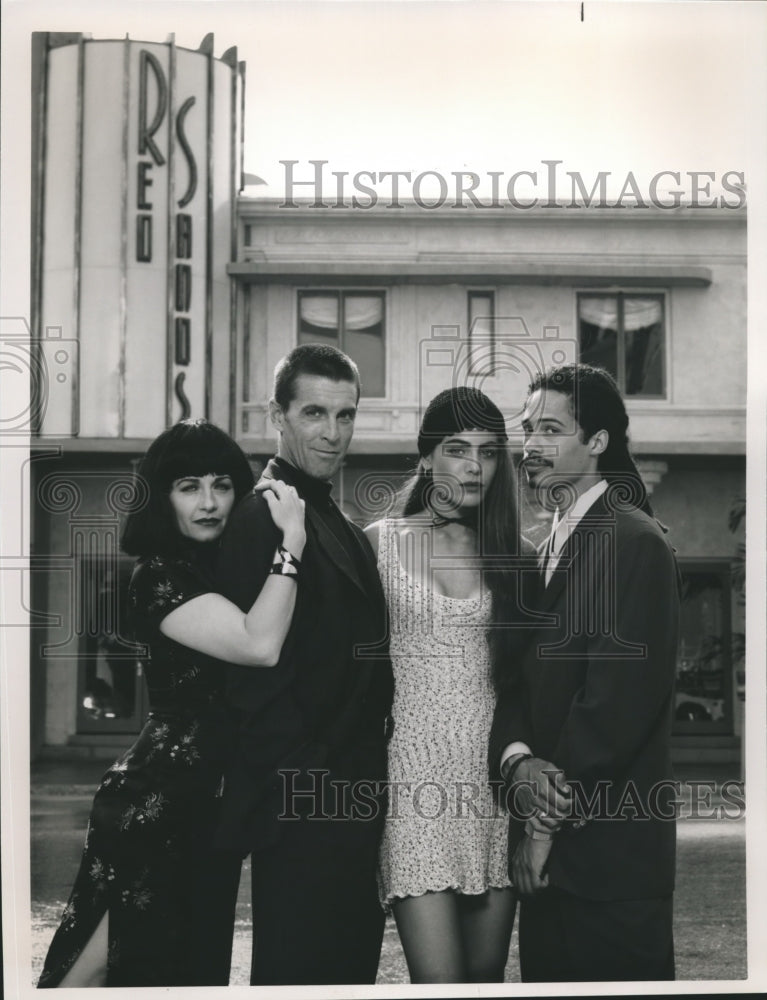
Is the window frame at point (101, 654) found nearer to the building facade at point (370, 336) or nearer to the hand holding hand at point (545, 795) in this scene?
the building facade at point (370, 336)

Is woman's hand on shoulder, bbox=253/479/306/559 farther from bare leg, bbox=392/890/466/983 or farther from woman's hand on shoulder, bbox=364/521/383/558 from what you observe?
bare leg, bbox=392/890/466/983

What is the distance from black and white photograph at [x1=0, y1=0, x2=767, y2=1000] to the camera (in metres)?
2.66

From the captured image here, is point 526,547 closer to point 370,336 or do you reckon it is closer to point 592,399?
point 592,399

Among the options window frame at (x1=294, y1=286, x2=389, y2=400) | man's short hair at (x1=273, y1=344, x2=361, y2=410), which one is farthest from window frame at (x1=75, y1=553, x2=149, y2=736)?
window frame at (x1=294, y1=286, x2=389, y2=400)

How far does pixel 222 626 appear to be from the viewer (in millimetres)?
2611

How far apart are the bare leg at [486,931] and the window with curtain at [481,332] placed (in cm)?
131

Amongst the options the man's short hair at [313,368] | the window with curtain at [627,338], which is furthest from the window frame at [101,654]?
the window with curtain at [627,338]

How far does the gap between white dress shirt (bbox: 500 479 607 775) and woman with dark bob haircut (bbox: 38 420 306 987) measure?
642mm

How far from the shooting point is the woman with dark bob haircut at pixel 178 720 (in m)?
2.62

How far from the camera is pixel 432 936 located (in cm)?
262

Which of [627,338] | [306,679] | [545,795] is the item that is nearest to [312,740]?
[306,679]

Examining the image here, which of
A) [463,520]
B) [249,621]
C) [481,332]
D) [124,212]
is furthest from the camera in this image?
[124,212]

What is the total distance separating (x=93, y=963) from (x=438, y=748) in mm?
992

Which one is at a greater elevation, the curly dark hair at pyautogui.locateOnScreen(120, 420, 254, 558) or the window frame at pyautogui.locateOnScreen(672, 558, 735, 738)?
the curly dark hair at pyautogui.locateOnScreen(120, 420, 254, 558)
